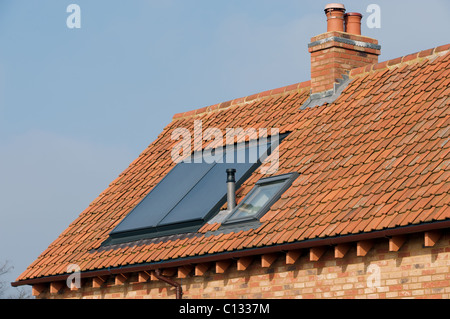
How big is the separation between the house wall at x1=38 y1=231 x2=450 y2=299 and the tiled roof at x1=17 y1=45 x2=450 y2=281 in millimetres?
473

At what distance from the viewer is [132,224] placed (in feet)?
61.3

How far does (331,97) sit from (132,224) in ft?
15.2

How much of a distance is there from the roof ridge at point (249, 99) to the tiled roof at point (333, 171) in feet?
0.12

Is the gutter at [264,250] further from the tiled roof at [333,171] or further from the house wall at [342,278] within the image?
the house wall at [342,278]

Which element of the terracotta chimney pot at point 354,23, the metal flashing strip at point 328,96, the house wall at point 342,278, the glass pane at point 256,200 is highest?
the terracotta chimney pot at point 354,23

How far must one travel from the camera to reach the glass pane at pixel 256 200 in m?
16.6

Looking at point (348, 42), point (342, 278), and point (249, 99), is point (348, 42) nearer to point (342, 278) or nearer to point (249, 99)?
point (249, 99)

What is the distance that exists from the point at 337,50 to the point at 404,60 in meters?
1.80

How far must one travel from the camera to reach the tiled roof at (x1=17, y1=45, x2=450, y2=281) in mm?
14117

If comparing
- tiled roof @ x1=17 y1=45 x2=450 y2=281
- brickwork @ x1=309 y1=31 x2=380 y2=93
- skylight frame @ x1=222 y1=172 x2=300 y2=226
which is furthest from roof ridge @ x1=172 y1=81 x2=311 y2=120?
skylight frame @ x1=222 y1=172 x2=300 y2=226

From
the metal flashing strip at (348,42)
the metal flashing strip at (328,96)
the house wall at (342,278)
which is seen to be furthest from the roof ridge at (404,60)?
the house wall at (342,278)

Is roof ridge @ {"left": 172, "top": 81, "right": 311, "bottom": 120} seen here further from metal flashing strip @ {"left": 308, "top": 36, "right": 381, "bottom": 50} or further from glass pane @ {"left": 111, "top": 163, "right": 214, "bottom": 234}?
glass pane @ {"left": 111, "top": 163, "right": 214, "bottom": 234}

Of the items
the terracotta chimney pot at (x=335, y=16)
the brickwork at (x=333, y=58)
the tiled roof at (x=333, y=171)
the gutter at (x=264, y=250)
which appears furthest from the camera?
the terracotta chimney pot at (x=335, y=16)
